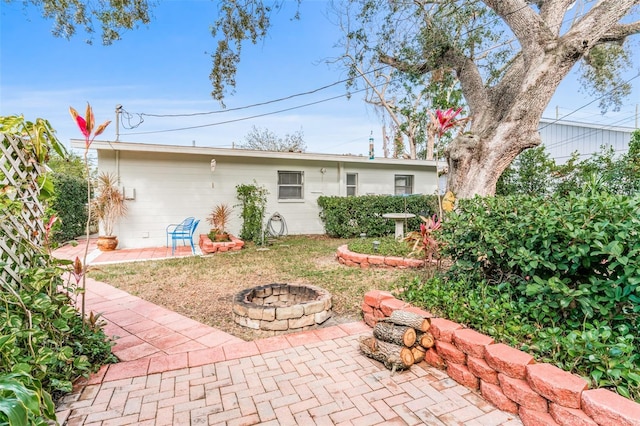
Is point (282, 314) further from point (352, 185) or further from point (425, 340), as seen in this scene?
point (352, 185)

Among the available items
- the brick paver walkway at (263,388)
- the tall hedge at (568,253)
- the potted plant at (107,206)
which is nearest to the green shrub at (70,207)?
the potted plant at (107,206)

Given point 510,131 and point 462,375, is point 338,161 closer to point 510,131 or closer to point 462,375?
point 510,131

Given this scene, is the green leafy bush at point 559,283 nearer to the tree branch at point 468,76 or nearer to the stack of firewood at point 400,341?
the stack of firewood at point 400,341

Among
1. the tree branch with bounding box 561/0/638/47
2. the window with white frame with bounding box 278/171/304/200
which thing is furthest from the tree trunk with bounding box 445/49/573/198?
the window with white frame with bounding box 278/171/304/200

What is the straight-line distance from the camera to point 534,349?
2.12 meters

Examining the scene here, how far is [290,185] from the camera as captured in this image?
33.1 ft

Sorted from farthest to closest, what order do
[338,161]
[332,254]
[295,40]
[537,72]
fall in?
[338,161], [295,40], [332,254], [537,72]

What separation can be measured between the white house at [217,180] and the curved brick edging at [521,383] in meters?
7.57

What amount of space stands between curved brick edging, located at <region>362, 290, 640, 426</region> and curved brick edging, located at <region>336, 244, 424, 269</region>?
2751mm

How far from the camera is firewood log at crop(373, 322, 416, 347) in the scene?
2516 millimetres

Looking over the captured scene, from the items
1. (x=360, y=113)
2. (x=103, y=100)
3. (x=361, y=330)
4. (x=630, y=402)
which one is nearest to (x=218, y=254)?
(x=361, y=330)

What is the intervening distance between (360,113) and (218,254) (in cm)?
1317

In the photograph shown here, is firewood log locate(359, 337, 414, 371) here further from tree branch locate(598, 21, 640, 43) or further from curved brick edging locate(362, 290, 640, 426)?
tree branch locate(598, 21, 640, 43)

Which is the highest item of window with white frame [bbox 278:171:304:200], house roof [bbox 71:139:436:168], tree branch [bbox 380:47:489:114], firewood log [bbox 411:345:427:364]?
tree branch [bbox 380:47:489:114]
